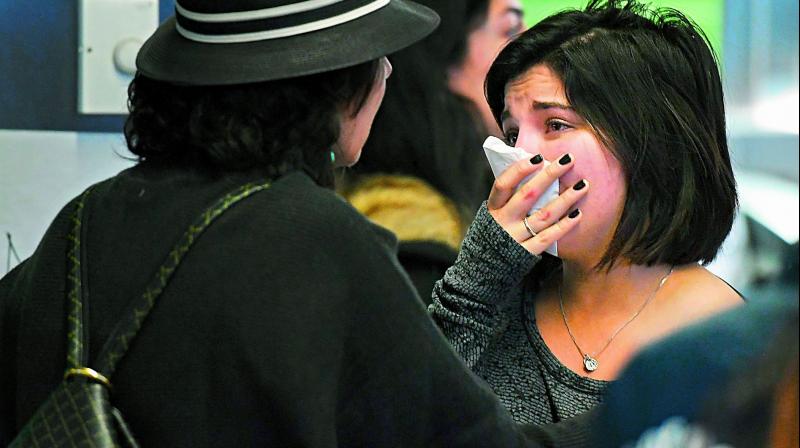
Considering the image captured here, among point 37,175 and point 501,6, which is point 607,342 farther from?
point 37,175

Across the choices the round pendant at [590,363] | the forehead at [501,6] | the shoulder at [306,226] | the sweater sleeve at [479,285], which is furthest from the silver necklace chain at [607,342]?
the forehead at [501,6]

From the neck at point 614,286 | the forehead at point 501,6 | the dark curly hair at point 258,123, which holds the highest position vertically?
the dark curly hair at point 258,123

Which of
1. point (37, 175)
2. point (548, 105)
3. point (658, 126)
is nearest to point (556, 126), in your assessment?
point (548, 105)

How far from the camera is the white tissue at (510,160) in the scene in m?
1.56

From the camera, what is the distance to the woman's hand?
154 centimetres

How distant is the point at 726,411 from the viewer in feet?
1.78

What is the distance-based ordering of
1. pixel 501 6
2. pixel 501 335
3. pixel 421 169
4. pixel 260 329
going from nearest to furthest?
pixel 260 329, pixel 501 335, pixel 421 169, pixel 501 6

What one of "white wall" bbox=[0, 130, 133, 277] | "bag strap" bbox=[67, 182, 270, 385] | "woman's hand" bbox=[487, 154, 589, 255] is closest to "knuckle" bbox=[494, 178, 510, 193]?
"woman's hand" bbox=[487, 154, 589, 255]

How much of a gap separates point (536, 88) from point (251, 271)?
687 millimetres

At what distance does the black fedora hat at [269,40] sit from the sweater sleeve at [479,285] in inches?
18.3

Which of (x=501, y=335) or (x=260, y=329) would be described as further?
(x=501, y=335)

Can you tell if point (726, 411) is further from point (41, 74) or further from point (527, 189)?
point (41, 74)

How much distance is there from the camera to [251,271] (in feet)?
3.46

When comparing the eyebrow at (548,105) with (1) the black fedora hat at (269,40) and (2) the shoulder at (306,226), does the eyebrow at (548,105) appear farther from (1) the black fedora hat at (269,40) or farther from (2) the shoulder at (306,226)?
(2) the shoulder at (306,226)
